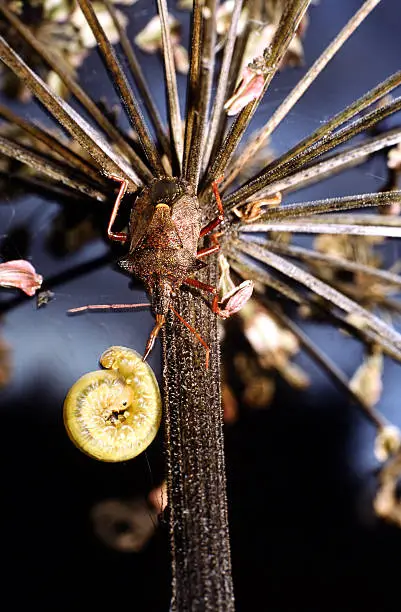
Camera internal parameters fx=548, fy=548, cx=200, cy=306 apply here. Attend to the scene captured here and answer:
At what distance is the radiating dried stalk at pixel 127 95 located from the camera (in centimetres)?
197

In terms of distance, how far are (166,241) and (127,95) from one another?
0.59 meters

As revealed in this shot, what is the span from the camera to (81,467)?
11.5 feet

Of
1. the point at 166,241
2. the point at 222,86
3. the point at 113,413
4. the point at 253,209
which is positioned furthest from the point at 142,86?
the point at 113,413

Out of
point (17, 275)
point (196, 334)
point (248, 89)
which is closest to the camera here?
point (248, 89)

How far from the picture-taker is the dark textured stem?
1.88 metres

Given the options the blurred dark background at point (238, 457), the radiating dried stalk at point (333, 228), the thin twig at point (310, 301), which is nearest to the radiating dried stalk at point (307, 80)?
the radiating dried stalk at point (333, 228)

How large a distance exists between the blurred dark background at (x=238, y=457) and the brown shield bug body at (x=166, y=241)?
2.03 feet

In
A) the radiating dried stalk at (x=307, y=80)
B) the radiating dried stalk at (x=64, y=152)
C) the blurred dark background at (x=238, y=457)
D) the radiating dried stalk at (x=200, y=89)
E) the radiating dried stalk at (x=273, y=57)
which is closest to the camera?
the radiating dried stalk at (x=273, y=57)

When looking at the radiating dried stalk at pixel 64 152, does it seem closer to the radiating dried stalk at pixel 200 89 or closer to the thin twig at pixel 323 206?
the radiating dried stalk at pixel 200 89

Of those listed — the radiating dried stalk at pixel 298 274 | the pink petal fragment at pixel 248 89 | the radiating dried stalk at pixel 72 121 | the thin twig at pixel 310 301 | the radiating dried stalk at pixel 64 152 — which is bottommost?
the thin twig at pixel 310 301

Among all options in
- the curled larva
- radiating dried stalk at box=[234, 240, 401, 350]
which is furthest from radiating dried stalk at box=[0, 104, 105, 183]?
the curled larva

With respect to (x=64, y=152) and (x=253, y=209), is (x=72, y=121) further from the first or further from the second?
(x=253, y=209)

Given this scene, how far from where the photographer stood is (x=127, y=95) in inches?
79.3

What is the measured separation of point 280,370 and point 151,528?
137 centimetres
